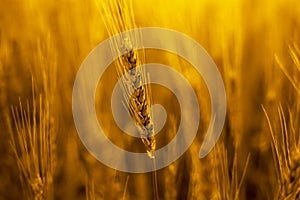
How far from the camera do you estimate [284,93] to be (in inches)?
51.8

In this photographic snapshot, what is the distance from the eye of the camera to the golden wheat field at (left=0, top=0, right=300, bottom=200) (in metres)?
0.89

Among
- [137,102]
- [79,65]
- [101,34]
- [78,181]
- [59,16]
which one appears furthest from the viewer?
[59,16]

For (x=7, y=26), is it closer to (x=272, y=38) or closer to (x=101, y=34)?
(x=101, y=34)

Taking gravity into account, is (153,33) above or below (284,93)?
above

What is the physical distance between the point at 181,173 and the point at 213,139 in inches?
8.5

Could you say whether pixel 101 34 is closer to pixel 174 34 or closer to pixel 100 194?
pixel 174 34

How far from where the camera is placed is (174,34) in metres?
1.17

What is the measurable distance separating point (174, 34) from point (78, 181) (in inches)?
16.5

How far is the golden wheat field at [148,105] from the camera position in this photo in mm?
886

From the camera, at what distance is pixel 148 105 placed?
2.84 feet

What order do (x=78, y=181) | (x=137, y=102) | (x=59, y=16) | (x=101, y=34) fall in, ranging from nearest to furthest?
(x=137, y=102), (x=78, y=181), (x=101, y=34), (x=59, y=16)

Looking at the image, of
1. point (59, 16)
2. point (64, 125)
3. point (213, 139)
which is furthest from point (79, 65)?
point (59, 16)

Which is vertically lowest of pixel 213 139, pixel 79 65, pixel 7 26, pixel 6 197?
pixel 6 197

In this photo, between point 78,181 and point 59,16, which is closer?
point 78,181
